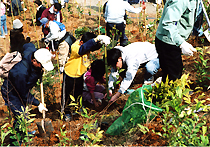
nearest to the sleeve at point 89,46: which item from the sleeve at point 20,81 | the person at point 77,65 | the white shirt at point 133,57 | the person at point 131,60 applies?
the person at point 77,65

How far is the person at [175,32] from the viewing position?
2.21 metres

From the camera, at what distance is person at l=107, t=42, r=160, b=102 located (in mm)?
2725

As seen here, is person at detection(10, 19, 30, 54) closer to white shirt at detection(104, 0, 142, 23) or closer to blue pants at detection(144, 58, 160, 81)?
white shirt at detection(104, 0, 142, 23)

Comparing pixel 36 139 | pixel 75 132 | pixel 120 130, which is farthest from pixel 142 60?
pixel 36 139

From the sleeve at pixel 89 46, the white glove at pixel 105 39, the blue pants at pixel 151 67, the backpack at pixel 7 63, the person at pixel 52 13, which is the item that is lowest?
the blue pants at pixel 151 67

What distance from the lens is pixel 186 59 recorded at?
385 centimetres

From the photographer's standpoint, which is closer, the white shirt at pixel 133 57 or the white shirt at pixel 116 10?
the white shirt at pixel 133 57

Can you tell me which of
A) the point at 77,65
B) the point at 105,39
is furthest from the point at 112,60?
the point at 77,65

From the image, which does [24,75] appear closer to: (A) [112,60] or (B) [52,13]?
(A) [112,60]

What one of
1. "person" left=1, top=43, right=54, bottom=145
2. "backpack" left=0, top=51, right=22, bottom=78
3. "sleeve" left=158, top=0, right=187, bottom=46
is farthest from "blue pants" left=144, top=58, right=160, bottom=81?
"backpack" left=0, top=51, right=22, bottom=78

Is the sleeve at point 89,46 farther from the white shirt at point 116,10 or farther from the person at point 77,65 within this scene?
the white shirt at point 116,10

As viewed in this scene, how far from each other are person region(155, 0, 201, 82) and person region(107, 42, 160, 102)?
400 millimetres

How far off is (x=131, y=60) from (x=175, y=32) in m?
0.71

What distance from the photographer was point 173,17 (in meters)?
2.21
